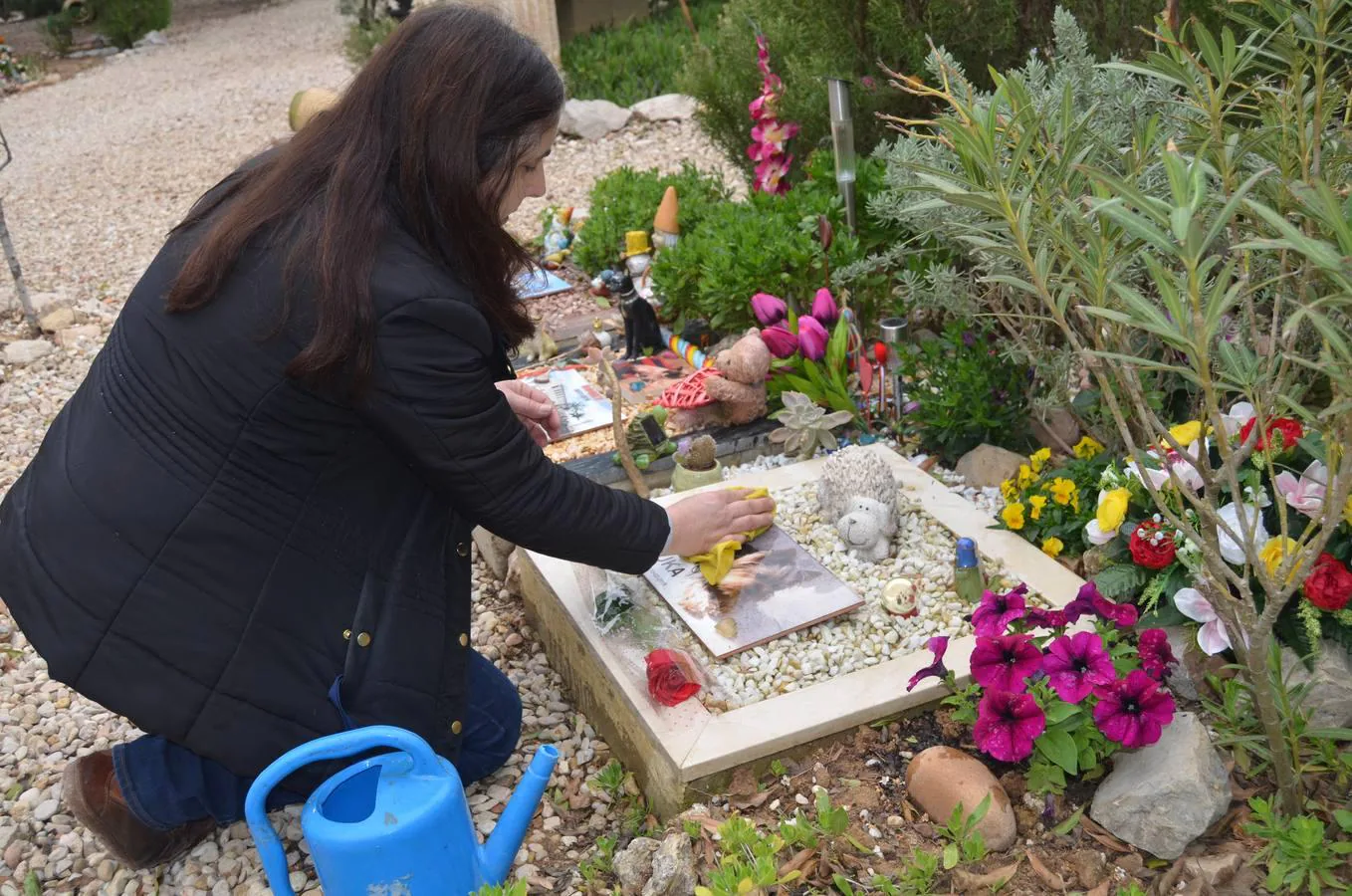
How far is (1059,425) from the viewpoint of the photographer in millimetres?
3330

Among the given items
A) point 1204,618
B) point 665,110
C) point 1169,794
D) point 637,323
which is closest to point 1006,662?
point 1169,794

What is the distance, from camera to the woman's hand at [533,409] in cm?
264

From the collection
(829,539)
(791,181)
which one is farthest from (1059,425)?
(791,181)

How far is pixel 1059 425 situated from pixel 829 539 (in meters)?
0.96

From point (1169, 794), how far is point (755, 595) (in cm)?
97

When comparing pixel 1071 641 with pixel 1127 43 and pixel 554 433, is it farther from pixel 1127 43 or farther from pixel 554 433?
pixel 1127 43

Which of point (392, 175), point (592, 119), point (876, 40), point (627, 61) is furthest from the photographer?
point (627, 61)

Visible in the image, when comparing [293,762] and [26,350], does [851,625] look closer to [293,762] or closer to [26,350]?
[293,762]

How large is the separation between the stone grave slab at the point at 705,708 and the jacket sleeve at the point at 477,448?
33 centimetres

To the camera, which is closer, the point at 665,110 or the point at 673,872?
the point at 673,872

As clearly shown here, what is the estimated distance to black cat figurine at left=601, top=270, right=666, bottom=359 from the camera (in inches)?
164

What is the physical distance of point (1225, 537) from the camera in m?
2.21

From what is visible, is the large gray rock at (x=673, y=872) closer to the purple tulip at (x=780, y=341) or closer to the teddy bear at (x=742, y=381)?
the teddy bear at (x=742, y=381)

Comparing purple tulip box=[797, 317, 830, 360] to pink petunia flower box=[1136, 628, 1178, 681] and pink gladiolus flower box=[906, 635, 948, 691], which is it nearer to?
pink gladiolus flower box=[906, 635, 948, 691]
